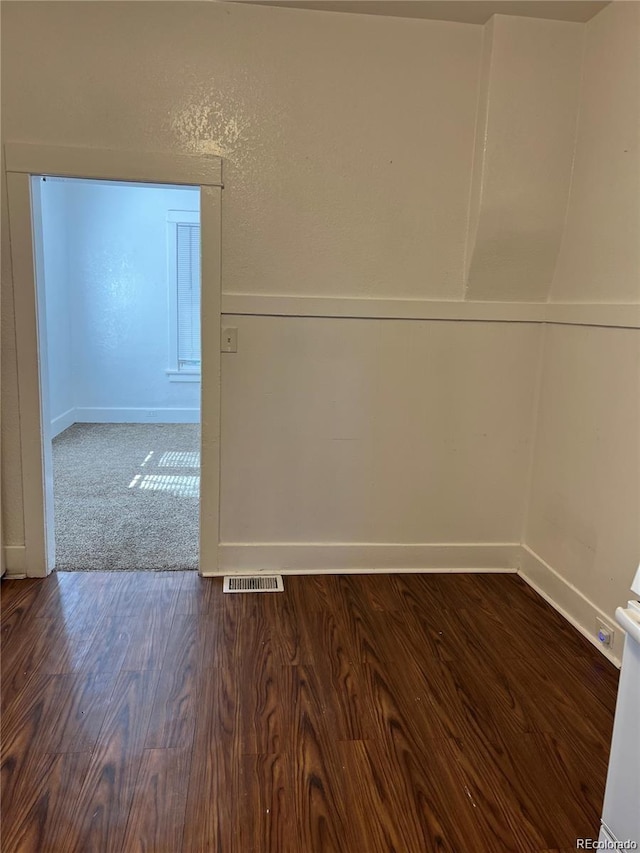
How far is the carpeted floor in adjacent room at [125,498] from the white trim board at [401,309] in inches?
51.7

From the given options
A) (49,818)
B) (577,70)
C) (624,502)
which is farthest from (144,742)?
(577,70)

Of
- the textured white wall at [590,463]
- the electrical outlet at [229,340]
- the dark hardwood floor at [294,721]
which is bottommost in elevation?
the dark hardwood floor at [294,721]

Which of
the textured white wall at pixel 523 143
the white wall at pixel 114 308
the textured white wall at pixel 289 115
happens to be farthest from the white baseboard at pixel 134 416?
the textured white wall at pixel 523 143

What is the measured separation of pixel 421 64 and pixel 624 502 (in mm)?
2001

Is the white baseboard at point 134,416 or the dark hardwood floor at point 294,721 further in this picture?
the white baseboard at point 134,416

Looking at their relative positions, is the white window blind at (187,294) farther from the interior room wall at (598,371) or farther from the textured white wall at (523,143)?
the interior room wall at (598,371)

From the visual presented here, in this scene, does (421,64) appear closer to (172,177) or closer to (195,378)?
(172,177)

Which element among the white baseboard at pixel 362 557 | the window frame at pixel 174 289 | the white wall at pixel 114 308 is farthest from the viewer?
the window frame at pixel 174 289

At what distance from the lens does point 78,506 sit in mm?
3564

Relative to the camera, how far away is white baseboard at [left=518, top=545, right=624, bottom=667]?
7.20 feet

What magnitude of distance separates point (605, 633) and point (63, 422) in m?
5.02

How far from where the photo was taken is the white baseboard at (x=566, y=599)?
2.19 meters

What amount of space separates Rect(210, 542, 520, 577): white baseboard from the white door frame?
14cm

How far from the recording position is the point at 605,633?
220 centimetres
